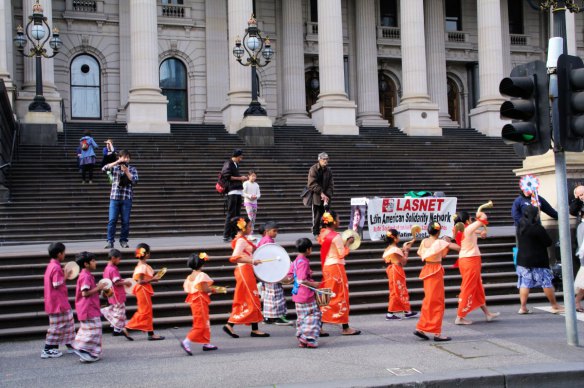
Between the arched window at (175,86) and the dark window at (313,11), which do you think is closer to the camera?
the arched window at (175,86)

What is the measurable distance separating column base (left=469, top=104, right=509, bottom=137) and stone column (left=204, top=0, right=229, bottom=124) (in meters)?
11.8

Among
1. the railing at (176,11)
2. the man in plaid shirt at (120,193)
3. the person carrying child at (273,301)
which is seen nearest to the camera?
the person carrying child at (273,301)

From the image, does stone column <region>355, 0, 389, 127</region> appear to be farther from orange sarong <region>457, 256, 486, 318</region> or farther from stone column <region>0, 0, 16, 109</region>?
orange sarong <region>457, 256, 486, 318</region>

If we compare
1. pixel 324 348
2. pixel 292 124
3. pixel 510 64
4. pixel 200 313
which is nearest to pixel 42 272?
pixel 200 313

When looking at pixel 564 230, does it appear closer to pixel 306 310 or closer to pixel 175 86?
pixel 306 310

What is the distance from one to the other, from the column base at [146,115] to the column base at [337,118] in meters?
6.64

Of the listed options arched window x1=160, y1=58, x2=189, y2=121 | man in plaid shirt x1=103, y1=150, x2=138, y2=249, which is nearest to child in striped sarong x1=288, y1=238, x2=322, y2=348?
man in plaid shirt x1=103, y1=150, x2=138, y2=249

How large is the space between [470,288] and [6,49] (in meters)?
21.6

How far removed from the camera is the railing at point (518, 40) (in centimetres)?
4094

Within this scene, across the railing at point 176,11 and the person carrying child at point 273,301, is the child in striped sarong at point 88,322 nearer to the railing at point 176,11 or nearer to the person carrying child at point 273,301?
the person carrying child at point 273,301

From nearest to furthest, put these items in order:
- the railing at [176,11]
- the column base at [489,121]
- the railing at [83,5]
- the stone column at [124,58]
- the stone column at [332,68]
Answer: the stone column at [332,68] → the column base at [489,121] → the railing at [83,5] → the stone column at [124,58] → the railing at [176,11]

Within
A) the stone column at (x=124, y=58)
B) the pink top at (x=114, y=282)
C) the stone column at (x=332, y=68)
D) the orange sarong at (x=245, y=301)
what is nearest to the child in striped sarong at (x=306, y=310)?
the orange sarong at (x=245, y=301)

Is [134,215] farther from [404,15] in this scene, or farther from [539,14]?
[539,14]

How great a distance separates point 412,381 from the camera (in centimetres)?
751
